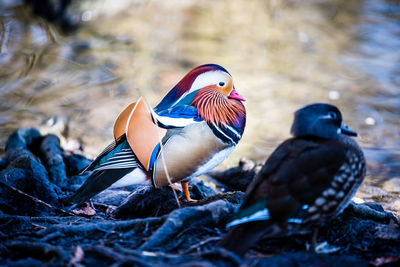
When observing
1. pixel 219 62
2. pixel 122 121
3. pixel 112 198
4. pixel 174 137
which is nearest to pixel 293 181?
pixel 174 137

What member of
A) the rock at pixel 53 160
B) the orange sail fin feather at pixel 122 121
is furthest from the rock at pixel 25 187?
the orange sail fin feather at pixel 122 121

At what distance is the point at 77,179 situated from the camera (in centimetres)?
493

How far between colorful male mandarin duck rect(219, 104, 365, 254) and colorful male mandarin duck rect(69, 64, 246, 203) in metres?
0.82

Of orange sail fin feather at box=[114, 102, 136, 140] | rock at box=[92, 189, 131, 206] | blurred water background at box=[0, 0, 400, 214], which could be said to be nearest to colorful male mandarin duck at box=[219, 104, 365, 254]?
orange sail fin feather at box=[114, 102, 136, 140]

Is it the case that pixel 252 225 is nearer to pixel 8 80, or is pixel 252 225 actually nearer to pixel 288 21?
pixel 8 80

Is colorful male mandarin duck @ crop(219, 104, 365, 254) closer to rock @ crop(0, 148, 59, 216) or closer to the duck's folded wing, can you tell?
the duck's folded wing

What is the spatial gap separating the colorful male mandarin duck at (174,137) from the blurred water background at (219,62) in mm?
2380

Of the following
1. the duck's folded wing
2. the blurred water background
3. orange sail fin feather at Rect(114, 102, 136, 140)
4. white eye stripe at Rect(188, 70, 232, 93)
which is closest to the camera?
orange sail fin feather at Rect(114, 102, 136, 140)

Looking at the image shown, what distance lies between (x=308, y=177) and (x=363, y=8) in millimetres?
12163

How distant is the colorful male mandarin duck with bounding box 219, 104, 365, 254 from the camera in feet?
8.69

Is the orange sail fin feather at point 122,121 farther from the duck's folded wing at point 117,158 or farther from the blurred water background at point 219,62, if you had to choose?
the blurred water background at point 219,62

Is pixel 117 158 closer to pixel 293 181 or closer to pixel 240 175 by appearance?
pixel 293 181

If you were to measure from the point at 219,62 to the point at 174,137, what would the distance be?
21.8ft

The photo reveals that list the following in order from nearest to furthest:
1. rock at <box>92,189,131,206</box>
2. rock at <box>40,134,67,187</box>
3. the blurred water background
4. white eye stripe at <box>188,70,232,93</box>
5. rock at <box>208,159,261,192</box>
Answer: white eye stripe at <box>188,70,232,93</box>
rock at <box>92,189,131,206</box>
rock at <box>40,134,67,187</box>
rock at <box>208,159,261,192</box>
the blurred water background
